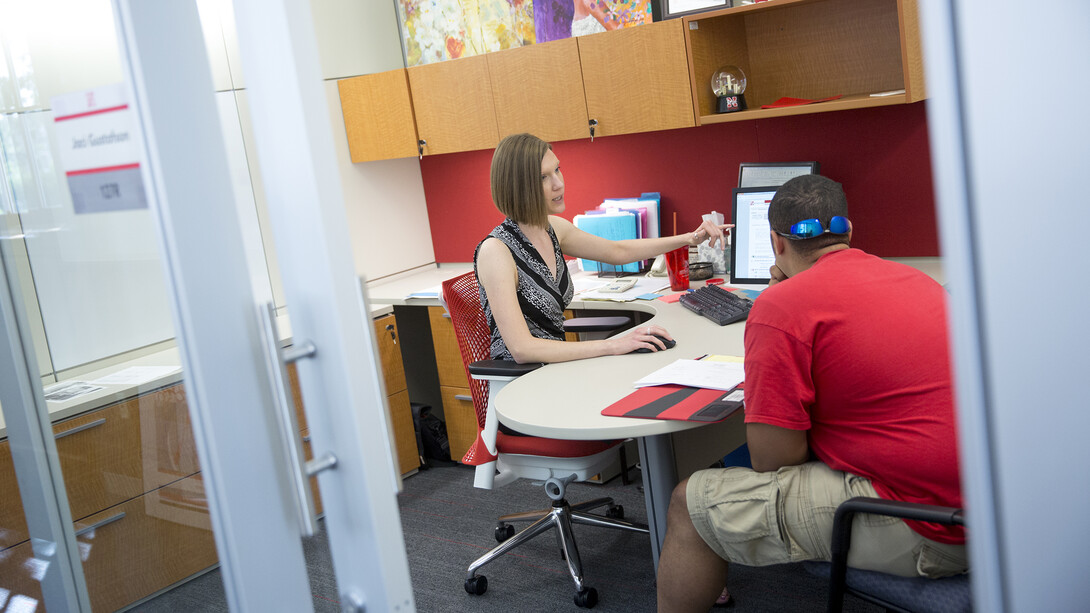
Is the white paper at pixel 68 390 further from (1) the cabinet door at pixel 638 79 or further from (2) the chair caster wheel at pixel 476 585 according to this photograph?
(1) the cabinet door at pixel 638 79

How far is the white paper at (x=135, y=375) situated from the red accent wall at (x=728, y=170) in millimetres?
2872

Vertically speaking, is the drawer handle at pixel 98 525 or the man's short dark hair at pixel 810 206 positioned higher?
the man's short dark hair at pixel 810 206

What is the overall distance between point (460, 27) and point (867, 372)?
10.4ft

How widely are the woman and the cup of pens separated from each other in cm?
46

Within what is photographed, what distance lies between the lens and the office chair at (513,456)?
8.94ft

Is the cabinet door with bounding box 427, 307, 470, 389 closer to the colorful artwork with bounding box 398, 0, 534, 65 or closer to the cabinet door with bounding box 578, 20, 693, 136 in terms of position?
the cabinet door with bounding box 578, 20, 693, 136

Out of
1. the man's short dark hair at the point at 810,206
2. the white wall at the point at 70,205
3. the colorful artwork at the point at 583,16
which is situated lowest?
the man's short dark hair at the point at 810,206

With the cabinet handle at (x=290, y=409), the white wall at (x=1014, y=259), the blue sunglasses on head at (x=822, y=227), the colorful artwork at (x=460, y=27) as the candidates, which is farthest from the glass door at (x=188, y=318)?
the colorful artwork at (x=460, y=27)

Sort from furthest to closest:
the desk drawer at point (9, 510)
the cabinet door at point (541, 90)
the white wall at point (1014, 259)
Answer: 1. the cabinet door at point (541, 90)
2. the desk drawer at point (9, 510)
3. the white wall at point (1014, 259)

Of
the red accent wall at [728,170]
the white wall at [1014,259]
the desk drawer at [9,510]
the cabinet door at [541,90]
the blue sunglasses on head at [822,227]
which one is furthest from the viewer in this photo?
the cabinet door at [541,90]

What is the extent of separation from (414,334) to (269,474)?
3185 mm

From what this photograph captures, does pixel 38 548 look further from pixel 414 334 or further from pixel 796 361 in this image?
pixel 414 334

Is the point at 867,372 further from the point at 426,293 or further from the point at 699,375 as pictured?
the point at 426,293

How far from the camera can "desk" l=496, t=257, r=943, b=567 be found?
2.16 metres
